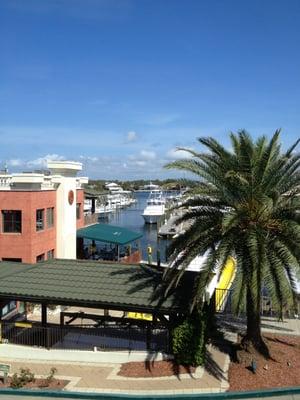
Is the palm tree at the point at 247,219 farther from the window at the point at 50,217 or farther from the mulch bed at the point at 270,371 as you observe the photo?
the window at the point at 50,217

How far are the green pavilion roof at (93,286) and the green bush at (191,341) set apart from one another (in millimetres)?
601

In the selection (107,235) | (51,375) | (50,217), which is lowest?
(51,375)

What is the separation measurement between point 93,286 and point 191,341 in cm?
450

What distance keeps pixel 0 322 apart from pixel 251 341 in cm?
998

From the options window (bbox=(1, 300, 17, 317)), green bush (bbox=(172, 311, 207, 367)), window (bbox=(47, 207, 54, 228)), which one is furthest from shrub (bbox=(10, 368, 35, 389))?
window (bbox=(47, 207, 54, 228))

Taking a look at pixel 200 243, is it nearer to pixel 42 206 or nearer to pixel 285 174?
pixel 285 174

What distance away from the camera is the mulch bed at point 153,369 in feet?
55.2

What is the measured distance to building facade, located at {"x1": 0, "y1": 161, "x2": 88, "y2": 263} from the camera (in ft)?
93.5

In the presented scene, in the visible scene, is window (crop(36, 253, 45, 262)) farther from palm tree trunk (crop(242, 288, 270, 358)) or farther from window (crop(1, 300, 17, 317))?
palm tree trunk (crop(242, 288, 270, 358))

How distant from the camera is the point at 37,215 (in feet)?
98.2

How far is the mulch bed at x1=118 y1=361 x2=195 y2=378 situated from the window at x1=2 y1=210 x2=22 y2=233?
44.5ft

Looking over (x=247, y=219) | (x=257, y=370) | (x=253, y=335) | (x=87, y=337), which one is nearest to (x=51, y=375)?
(x=87, y=337)

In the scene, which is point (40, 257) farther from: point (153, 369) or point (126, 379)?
point (126, 379)

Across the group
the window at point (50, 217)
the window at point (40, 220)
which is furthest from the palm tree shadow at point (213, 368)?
the window at point (50, 217)
